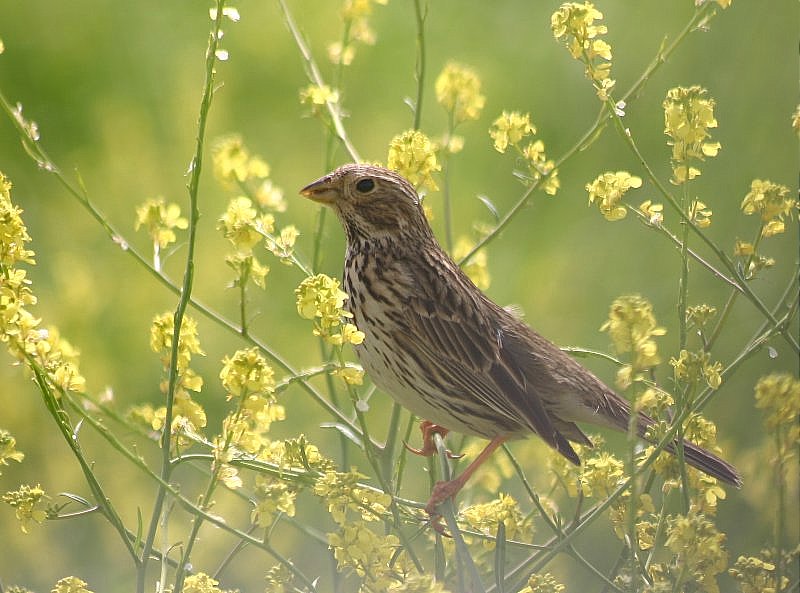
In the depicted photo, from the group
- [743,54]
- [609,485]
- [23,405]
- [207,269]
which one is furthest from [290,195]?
[609,485]

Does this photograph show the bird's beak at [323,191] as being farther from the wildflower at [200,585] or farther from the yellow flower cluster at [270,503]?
the wildflower at [200,585]

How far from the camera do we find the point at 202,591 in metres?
1.97

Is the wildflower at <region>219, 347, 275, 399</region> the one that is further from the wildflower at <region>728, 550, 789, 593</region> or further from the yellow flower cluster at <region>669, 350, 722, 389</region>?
the wildflower at <region>728, 550, 789, 593</region>

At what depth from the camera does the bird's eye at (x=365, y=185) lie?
267 centimetres

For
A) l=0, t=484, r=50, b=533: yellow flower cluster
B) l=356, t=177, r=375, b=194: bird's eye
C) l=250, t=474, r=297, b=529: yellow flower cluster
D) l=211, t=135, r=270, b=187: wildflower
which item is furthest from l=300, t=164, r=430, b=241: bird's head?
l=0, t=484, r=50, b=533: yellow flower cluster

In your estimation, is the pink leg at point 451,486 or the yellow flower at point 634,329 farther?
the pink leg at point 451,486

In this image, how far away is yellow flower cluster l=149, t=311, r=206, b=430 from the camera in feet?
6.87

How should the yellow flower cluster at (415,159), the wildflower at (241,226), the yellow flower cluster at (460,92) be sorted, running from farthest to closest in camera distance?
the yellow flower cluster at (460,92) < the yellow flower cluster at (415,159) < the wildflower at (241,226)

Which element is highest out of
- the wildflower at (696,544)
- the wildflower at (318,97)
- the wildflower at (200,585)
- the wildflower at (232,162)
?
the wildflower at (318,97)

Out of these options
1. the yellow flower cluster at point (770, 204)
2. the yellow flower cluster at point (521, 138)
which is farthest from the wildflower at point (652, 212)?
the yellow flower cluster at point (521, 138)

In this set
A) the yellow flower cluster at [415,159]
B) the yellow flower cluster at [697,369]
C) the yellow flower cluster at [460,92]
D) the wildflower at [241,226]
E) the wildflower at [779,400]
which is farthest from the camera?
the yellow flower cluster at [460,92]

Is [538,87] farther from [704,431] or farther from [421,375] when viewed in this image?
[704,431]

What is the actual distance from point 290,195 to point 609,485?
9.07 ft

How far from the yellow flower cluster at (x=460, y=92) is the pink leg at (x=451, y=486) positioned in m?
0.77
